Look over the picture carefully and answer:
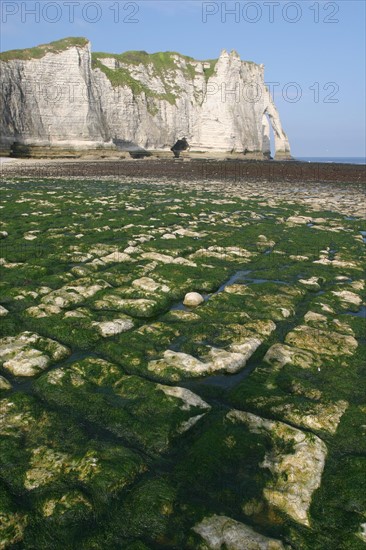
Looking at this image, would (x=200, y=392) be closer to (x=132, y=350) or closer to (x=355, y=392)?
(x=132, y=350)

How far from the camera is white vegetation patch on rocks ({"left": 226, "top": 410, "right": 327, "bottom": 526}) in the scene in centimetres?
360

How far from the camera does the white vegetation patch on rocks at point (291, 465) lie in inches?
142

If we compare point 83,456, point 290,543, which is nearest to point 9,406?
point 83,456

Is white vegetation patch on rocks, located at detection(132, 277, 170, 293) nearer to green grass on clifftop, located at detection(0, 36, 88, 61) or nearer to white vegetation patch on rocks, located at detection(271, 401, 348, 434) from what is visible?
white vegetation patch on rocks, located at detection(271, 401, 348, 434)

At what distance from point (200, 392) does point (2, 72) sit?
77.2 metres

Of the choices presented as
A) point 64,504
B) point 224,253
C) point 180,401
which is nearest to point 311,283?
point 224,253

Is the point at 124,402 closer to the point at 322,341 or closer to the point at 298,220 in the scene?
the point at 322,341

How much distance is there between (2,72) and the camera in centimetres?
6656

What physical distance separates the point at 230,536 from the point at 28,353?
3.96 meters

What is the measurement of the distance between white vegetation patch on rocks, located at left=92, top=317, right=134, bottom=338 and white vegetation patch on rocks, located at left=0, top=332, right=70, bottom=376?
804 mm

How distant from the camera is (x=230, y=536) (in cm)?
319

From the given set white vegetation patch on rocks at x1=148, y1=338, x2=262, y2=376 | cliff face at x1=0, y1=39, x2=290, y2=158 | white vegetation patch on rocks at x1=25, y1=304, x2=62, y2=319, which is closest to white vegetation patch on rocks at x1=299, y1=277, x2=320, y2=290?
white vegetation patch on rocks at x1=148, y1=338, x2=262, y2=376

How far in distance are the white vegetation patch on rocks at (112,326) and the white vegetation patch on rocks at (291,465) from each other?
2.80 meters

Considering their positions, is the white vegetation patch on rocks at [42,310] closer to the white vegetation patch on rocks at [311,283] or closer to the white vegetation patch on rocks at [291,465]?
the white vegetation patch on rocks at [291,465]
